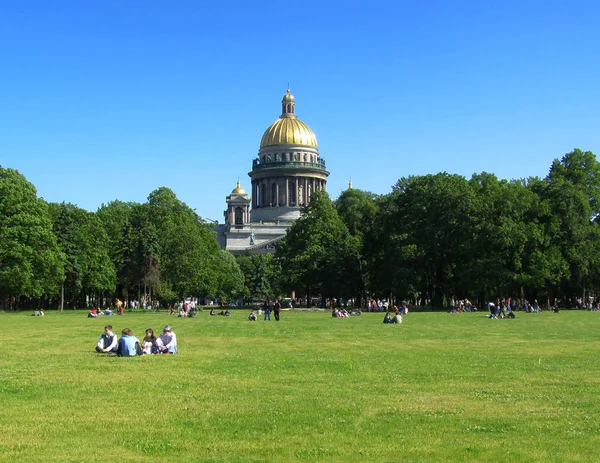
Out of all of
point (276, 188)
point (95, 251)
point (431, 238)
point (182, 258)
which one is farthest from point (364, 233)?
point (276, 188)

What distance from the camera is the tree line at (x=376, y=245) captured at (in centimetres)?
6288

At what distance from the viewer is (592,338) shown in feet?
94.9

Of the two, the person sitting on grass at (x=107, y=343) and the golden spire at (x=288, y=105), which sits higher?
the golden spire at (x=288, y=105)

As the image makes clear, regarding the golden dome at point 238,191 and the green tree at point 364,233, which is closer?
the green tree at point 364,233

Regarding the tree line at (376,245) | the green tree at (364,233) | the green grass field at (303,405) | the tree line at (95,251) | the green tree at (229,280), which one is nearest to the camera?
the green grass field at (303,405)

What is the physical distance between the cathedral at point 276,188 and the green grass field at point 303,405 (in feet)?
467

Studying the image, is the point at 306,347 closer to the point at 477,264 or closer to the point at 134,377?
the point at 134,377

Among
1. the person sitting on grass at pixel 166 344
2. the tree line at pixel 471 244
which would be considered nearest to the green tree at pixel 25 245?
the tree line at pixel 471 244

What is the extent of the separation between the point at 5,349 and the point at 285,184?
143080 mm

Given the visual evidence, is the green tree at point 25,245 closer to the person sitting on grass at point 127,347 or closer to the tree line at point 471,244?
the tree line at point 471,244

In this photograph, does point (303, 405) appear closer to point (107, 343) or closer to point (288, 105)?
point (107, 343)

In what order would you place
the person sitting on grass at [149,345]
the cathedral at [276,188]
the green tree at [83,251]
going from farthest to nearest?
the cathedral at [276,188] < the green tree at [83,251] < the person sitting on grass at [149,345]

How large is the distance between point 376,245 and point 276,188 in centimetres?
8912

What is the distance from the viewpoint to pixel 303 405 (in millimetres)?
13508
